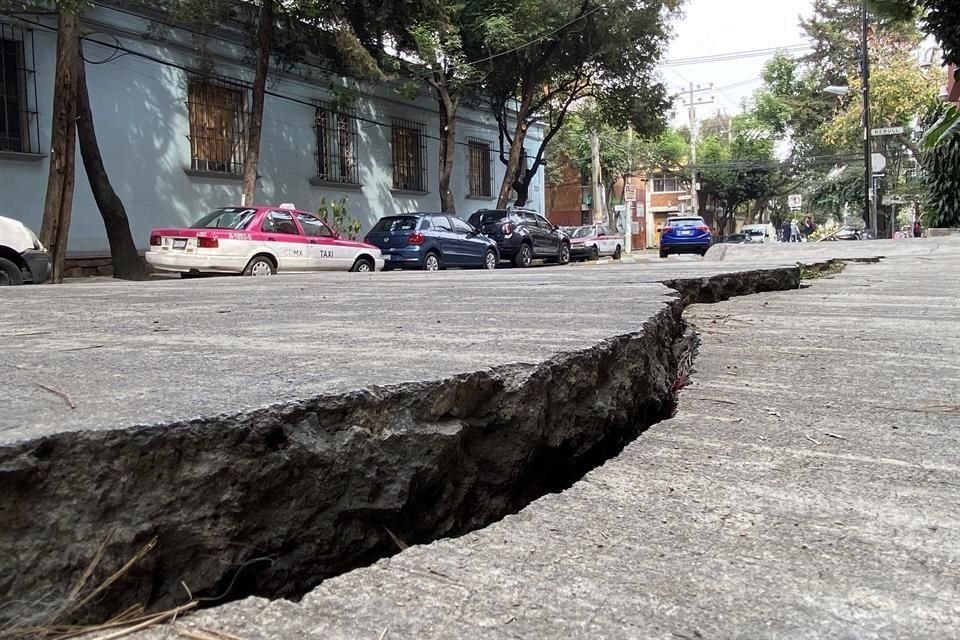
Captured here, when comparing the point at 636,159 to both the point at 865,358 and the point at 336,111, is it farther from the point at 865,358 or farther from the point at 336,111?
the point at 865,358

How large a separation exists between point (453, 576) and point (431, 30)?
54.0 ft

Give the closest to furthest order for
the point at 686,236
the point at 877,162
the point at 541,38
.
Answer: the point at 541,38
the point at 686,236
the point at 877,162

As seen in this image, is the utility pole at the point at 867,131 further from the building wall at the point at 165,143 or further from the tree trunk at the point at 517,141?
the building wall at the point at 165,143

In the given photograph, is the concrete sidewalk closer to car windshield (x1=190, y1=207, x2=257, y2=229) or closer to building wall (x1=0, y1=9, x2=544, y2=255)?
car windshield (x1=190, y1=207, x2=257, y2=229)

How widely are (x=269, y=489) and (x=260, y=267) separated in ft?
34.2

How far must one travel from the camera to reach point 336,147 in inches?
700

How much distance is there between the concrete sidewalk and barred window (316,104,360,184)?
16019 mm

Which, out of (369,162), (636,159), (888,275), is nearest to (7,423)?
(888,275)

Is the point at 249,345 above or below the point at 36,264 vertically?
below

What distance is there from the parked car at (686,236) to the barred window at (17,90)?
1656cm

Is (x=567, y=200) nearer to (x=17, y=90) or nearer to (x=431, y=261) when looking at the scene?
(x=431, y=261)

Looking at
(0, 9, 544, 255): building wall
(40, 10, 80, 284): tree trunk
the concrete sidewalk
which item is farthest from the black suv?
the concrete sidewalk

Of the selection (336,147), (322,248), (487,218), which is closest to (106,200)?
(322,248)

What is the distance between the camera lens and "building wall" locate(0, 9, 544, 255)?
11.7 m
